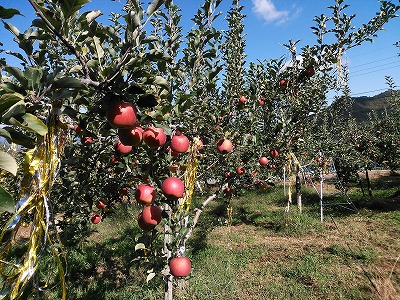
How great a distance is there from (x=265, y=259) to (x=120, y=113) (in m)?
6.43

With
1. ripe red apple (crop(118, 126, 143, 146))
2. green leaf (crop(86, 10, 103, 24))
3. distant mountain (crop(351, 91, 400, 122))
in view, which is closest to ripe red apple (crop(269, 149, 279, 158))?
ripe red apple (crop(118, 126, 143, 146))

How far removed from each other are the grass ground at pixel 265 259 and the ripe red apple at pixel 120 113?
185 cm

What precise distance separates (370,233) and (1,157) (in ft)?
30.9

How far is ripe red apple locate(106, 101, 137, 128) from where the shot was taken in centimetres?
123

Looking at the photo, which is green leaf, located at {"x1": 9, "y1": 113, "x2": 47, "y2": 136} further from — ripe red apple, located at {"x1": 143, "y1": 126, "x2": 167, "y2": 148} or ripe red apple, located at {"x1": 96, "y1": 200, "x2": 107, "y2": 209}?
ripe red apple, located at {"x1": 96, "y1": 200, "x2": 107, "y2": 209}

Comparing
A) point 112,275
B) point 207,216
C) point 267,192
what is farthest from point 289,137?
point 267,192

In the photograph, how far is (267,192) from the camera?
48.5 feet

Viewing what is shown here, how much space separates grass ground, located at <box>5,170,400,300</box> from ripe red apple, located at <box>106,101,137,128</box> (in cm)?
185

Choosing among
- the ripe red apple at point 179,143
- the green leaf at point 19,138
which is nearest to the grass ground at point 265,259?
the ripe red apple at point 179,143

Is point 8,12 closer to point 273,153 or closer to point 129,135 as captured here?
point 129,135

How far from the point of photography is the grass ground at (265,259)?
5113 millimetres

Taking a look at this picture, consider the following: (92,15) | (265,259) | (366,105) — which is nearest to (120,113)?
(92,15)

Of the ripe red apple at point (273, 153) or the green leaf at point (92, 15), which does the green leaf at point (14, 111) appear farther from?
the ripe red apple at point (273, 153)

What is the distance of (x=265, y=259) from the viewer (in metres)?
6.73
